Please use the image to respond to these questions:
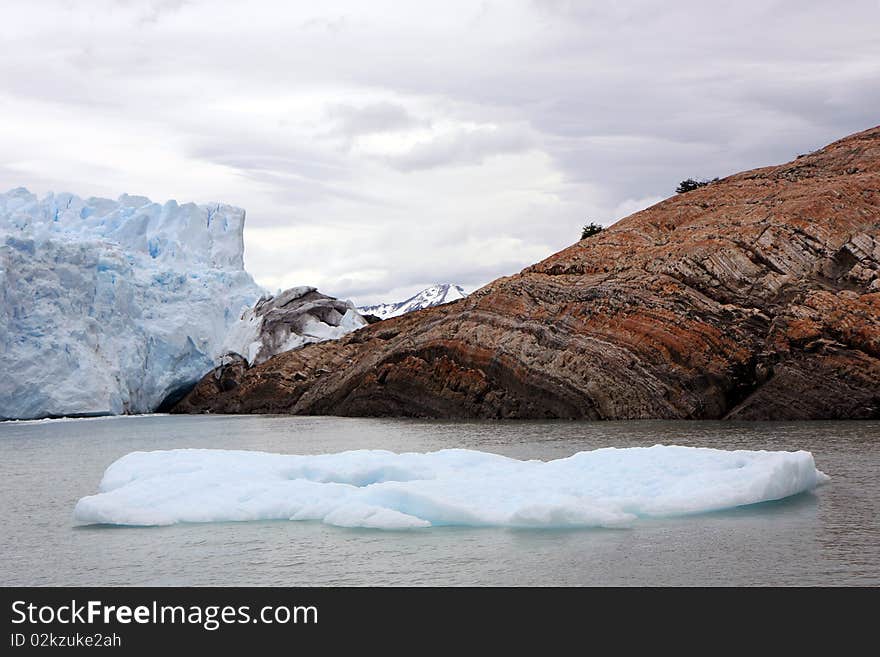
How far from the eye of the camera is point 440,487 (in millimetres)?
14406

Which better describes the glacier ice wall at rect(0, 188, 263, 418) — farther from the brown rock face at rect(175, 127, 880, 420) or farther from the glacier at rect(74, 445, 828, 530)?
the glacier at rect(74, 445, 828, 530)

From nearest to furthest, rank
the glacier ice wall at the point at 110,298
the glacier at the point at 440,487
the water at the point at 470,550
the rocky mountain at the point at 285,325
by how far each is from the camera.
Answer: the water at the point at 470,550 < the glacier at the point at 440,487 < the glacier ice wall at the point at 110,298 < the rocky mountain at the point at 285,325

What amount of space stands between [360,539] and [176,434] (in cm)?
2684

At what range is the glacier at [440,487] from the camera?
521 inches

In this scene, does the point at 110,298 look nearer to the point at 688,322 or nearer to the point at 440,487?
the point at 688,322

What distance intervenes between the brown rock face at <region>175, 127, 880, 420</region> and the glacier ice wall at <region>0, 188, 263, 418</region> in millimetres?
12698

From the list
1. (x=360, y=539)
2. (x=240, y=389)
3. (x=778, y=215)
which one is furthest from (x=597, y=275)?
(x=360, y=539)

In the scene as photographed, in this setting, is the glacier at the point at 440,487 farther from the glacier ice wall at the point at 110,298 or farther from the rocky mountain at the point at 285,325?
the rocky mountain at the point at 285,325

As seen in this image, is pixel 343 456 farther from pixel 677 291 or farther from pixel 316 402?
pixel 316 402

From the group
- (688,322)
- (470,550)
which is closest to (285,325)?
(688,322)

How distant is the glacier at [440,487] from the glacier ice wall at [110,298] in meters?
34.8

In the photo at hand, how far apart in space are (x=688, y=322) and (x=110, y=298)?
31.1 metres

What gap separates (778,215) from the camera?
42969 millimetres

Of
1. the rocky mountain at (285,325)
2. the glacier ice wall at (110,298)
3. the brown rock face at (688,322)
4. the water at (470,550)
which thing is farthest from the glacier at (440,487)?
the rocky mountain at (285,325)
